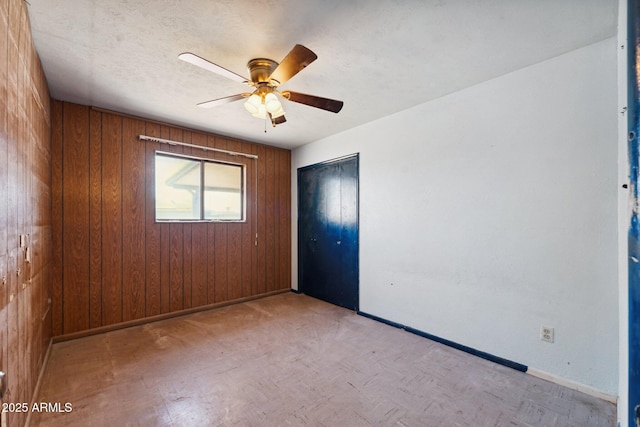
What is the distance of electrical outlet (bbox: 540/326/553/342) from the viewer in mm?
2109

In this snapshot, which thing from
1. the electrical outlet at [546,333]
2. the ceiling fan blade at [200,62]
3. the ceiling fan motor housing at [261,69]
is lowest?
the electrical outlet at [546,333]

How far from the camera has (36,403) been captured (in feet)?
6.10

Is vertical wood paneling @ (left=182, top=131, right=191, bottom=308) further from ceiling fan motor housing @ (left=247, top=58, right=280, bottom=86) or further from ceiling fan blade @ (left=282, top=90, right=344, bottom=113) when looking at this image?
ceiling fan blade @ (left=282, top=90, right=344, bottom=113)

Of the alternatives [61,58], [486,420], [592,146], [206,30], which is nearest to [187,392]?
[486,420]

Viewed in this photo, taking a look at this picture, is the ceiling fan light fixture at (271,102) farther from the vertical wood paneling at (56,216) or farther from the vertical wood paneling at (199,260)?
the vertical wood paneling at (56,216)

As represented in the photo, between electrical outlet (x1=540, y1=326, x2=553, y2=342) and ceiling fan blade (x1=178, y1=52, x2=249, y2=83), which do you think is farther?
electrical outlet (x1=540, y1=326, x2=553, y2=342)

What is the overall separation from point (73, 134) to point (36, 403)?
95.1 inches

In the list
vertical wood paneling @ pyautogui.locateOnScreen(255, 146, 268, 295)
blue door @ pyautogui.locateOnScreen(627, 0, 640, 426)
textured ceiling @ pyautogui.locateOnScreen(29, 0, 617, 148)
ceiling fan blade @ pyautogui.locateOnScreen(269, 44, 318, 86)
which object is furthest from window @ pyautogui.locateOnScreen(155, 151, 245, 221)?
blue door @ pyautogui.locateOnScreen(627, 0, 640, 426)

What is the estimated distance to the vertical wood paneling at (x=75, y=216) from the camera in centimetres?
283

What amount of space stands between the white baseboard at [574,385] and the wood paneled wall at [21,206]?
325cm

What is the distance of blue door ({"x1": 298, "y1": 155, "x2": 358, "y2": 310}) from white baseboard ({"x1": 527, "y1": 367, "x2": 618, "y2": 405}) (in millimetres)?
1906

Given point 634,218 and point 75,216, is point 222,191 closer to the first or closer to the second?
point 75,216

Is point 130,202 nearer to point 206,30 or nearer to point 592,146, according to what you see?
point 206,30

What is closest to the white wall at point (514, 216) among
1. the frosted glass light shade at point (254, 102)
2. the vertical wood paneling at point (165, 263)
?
the frosted glass light shade at point (254, 102)
